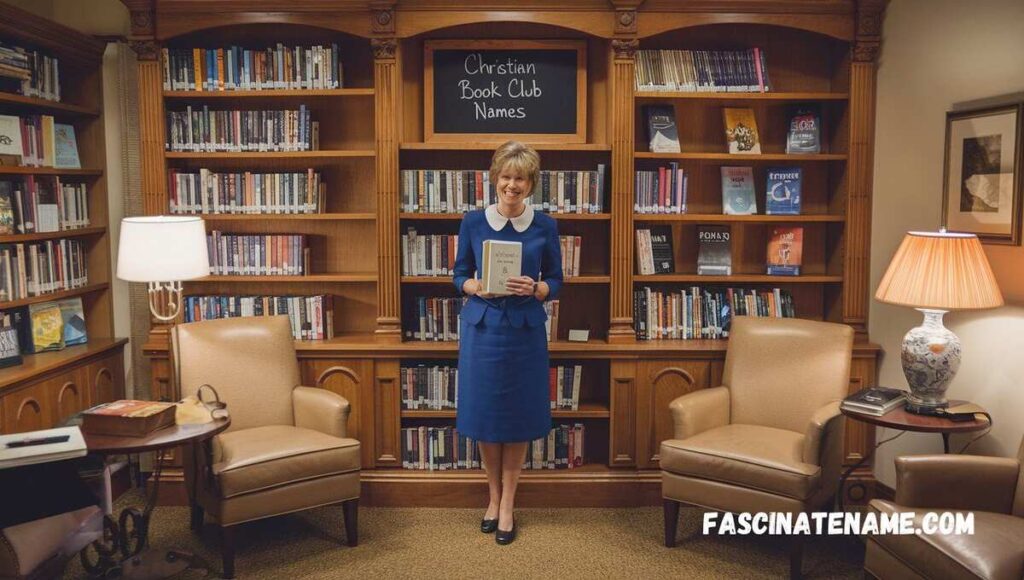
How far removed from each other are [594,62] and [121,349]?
291 cm

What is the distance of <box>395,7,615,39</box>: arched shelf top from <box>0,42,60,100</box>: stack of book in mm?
1683

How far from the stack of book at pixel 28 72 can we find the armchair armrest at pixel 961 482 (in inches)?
155

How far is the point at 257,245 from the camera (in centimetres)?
405

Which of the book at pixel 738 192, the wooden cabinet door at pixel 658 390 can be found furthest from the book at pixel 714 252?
the wooden cabinet door at pixel 658 390

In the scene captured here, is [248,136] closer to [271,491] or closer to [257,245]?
[257,245]

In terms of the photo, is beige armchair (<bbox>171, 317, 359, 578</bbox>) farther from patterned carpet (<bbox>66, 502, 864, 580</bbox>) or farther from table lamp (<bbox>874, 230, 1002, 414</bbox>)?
table lamp (<bbox>874, 230, 1002, 414</bbox>)

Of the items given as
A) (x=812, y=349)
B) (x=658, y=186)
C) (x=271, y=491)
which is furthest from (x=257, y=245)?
(x=812, y=349)

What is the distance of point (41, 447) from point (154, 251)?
0.82 metres

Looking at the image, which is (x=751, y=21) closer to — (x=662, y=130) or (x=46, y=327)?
(x=662, y=130)

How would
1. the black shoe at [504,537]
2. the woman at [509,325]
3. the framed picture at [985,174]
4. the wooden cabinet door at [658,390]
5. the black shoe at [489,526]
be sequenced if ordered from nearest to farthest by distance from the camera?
the framed picture at [985,174]
the woman at [509,325]
the black shoe at [504,537]
the black shoe at [489,526]
the wooden cabinet door at [658,390]

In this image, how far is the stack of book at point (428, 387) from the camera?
3.96 m

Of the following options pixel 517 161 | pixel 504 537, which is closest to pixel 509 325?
pixel 517 161

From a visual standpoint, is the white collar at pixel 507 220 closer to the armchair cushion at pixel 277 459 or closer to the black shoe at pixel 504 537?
the armchair cushion at pixel 277 459

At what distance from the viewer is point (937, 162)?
3.57 m
